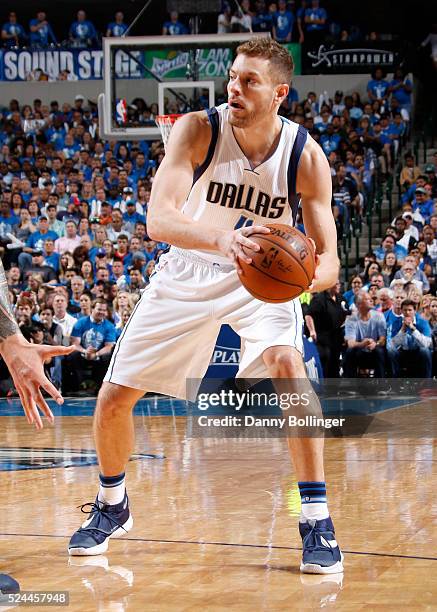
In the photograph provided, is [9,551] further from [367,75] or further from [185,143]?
[367,75]

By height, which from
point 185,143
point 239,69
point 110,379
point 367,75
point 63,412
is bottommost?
point 63,412

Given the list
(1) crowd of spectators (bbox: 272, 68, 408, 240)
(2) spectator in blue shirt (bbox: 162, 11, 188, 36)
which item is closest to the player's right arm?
(1) crowd of spectators (bbox: 272, 68, 408, 240)

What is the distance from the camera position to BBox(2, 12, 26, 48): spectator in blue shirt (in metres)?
21.7

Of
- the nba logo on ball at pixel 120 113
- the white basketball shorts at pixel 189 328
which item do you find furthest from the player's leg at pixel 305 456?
the nba logo on ball at pixel 120 113

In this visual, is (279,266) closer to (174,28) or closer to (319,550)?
(319,550)

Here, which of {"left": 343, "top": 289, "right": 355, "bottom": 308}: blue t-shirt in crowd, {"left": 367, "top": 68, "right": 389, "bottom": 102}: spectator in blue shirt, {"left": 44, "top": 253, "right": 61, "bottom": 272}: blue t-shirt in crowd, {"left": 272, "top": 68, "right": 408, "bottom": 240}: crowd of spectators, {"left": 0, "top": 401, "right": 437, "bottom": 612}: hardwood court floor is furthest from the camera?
{"left": 367, "top": 68, "right": 389, "bottom": 102}: spectator in blue shirt

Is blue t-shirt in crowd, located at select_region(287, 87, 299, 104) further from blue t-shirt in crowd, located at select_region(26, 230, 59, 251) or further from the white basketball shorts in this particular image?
the white basketball shorts

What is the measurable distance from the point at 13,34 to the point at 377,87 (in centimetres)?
831

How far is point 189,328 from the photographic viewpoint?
14.1 feet

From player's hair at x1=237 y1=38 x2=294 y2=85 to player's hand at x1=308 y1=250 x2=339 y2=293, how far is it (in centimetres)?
81

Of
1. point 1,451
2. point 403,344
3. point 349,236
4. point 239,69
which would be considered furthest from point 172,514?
point 349,236

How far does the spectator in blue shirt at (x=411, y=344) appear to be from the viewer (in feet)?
38.3

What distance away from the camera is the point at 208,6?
17.3 meters

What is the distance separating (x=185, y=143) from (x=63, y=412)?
6709 mm
